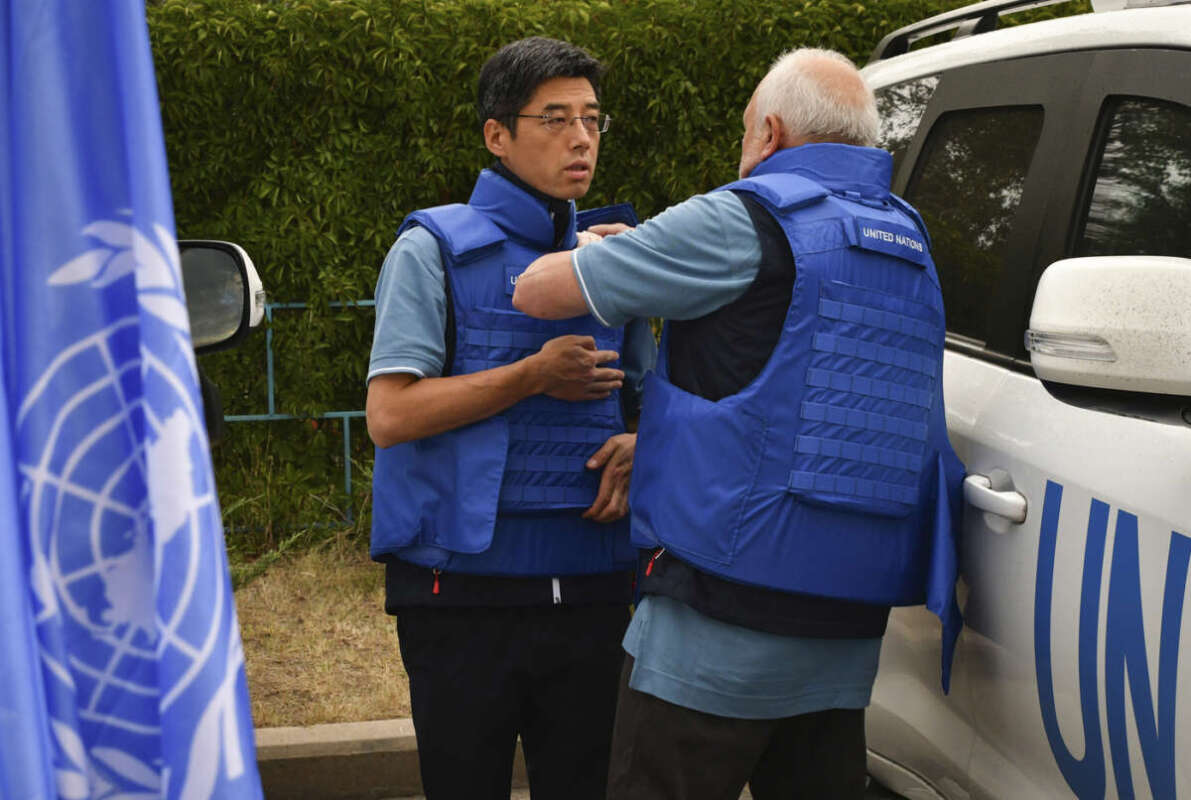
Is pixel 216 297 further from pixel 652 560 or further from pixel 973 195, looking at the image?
pixel 973 195

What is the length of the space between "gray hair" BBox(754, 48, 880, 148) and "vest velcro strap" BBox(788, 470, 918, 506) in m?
0.56

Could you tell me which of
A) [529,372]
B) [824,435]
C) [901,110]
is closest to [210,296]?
[529,372]

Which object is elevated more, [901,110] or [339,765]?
[901,110]

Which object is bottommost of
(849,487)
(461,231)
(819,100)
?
(849,487)

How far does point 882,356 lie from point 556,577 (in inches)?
29.4

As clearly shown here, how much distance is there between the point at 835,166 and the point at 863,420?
0.42 m

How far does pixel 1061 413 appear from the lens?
1981mm

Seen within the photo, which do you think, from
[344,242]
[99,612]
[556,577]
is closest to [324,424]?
[344,242]

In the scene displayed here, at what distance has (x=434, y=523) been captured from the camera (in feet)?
7.37

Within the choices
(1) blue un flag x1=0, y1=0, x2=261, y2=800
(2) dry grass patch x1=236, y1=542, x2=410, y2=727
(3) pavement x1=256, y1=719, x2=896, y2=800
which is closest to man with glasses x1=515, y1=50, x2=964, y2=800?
(1) blue un flag x1=0, y1=0, x2=261, y2=800

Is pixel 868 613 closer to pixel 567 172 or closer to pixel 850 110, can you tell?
pixel 850 110

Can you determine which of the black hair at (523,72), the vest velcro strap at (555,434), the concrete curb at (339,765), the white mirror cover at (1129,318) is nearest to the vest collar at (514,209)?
the black hair at (523,72)

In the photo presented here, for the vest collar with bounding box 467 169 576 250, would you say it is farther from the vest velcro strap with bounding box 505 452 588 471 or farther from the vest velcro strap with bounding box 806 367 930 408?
the vest velcro strap with bounding box 806 367 930 408

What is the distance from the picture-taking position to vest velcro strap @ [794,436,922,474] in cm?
190
